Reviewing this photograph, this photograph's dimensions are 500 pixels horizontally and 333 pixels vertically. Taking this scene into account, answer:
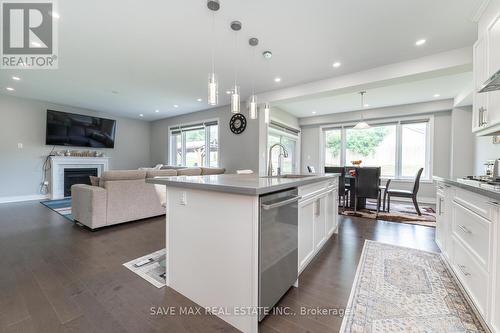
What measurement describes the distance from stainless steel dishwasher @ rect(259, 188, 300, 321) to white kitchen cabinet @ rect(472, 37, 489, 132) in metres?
2.16

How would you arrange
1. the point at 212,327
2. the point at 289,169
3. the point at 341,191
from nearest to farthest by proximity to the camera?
1. the point at 212,327
2. the point at 341,191
3. the point at 289,169

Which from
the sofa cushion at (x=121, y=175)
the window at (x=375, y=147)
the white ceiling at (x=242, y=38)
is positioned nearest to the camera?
the white ceiling at (x=242, y=38)

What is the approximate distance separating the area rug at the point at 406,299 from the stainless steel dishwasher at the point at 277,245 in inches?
18.2

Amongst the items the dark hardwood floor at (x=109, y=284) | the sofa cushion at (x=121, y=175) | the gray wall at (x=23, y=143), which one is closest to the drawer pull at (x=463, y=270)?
the dark hardwood floor at (x=109, y=284)

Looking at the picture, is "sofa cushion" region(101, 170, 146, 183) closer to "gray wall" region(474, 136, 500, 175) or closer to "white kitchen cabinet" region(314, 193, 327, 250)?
"white kitchen cabinet" region(314, 193, 327, 250)

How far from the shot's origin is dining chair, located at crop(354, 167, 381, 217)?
406 cm

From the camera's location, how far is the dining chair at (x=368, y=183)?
4.06 metres

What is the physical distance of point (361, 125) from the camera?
4766mm

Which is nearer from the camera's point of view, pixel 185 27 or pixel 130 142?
pixel 185 27

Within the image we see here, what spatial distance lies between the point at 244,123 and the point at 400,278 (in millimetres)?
4417

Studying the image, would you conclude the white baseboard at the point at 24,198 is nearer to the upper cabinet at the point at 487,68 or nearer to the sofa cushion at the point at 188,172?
the sofa cushion at the point at 188,172

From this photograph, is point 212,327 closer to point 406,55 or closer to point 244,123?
point 406,55

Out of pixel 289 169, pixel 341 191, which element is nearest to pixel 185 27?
pixel 341 191

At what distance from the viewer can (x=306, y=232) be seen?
191 cm
